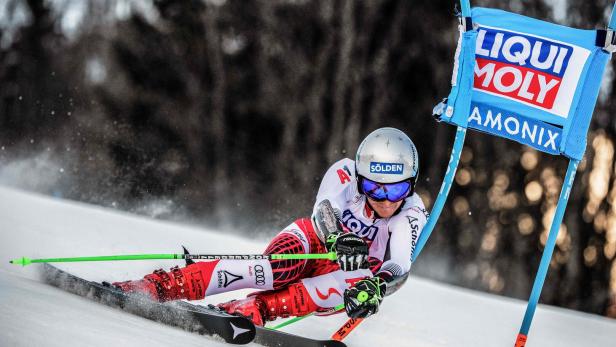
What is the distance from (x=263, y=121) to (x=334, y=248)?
679 inches

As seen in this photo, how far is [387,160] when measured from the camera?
170 inches

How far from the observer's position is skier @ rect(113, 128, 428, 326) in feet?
14.0

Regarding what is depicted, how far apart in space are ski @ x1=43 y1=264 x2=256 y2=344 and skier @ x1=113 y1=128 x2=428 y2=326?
0.54 ft

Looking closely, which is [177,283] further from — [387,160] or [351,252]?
[387,160]

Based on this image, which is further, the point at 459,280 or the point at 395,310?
the point at 459,280

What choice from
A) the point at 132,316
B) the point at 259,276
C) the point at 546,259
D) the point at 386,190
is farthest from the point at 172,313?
the point at 546,259

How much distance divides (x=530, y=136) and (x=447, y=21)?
Answer: 15.3m

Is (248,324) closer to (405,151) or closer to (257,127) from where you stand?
(405,151)

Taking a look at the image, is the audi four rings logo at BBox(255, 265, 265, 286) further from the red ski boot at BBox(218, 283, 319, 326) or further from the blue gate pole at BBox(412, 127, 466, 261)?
the blue gate pole at BBox(412, 127, 466, 261)

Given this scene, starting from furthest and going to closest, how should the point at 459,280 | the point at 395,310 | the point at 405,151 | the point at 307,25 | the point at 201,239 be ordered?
1. the point at 307,25
2. the point at 459,280
3. the point at 201,239
4. the point at 395,310
5. the point at 405,151

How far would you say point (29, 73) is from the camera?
22.0 metres

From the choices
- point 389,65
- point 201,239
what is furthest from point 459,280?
point 201,239

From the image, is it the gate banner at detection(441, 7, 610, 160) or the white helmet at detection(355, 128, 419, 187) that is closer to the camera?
the white helmet at detection(355, 128, 419, 187)

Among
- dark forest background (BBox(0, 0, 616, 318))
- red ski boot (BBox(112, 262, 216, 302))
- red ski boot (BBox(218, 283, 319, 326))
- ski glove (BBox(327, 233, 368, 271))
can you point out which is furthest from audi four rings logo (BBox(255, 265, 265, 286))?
dark forest background (BBox(0, 0, 616, 318))
